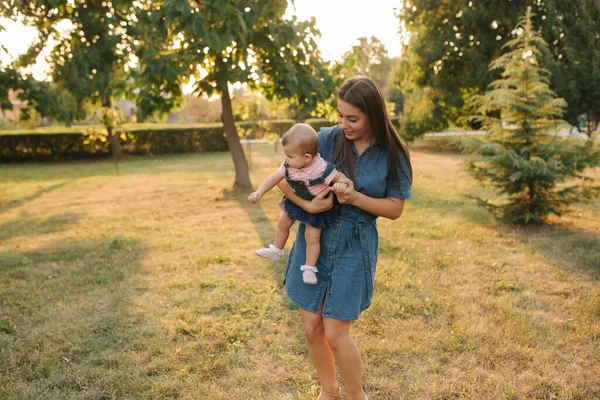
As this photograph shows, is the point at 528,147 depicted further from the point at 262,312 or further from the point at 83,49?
the point at 83,49

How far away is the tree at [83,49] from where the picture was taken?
7.96 m

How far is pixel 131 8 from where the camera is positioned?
24.8 ft

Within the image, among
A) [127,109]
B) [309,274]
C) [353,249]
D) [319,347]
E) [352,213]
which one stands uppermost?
[127,109]

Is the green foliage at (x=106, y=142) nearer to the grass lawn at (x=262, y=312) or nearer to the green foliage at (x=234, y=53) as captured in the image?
the green foliage at (x=234, y=53)

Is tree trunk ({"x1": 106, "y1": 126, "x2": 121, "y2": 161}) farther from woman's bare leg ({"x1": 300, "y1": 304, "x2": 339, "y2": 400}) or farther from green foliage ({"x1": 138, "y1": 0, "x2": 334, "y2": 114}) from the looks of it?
woman's bare leg ({"x1": 300, "y1": 304, "x2": 339, "y2": 400})

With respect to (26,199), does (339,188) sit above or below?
above

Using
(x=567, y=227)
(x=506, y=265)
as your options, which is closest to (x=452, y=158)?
(x=567, y=227)

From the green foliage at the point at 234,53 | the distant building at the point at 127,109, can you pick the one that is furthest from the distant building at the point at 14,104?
the distant building at the point at 127,109

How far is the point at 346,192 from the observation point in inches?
83.7

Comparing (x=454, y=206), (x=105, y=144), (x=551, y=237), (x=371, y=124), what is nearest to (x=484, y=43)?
(x=454, y=206)

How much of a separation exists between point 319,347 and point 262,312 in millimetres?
1568

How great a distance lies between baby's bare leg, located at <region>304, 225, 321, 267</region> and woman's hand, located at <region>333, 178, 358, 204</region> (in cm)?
26

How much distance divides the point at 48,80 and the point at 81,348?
832cm

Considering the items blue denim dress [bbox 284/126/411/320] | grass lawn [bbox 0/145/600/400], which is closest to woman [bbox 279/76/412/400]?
blue denim dress [bbox 284/126/411/320]
